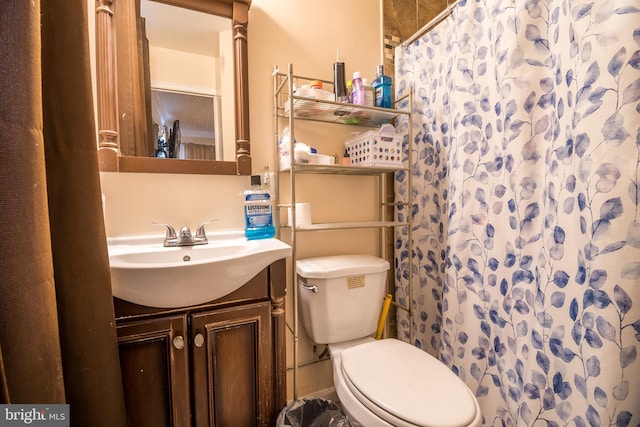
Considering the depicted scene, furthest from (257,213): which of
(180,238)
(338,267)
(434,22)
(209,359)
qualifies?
(434,22)

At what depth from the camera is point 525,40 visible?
90cm

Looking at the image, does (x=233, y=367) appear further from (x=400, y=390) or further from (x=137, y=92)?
(x=137, y=92)

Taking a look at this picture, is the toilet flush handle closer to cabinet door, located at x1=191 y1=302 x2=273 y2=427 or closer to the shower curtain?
cabinet door, located at x1=191 y1=302 x2=273 y2=427

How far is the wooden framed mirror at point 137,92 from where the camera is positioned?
99 cm

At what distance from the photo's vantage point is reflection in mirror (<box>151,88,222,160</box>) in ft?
3.56

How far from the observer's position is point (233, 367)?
0.86 m

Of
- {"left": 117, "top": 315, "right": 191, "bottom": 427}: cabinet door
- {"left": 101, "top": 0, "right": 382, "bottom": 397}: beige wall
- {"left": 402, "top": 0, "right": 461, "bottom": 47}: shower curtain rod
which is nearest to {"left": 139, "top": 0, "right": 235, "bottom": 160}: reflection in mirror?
{"left": 101, "top": 0, "right": 382, "bottom": 397}: beige wall

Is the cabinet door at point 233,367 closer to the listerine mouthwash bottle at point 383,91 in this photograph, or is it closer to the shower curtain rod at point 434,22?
the listerine mouthwash bottle at point 383,91

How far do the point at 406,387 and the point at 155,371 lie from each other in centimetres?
73

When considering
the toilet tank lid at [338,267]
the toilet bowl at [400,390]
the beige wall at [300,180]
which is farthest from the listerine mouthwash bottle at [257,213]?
the toilet bowl at [400,390]

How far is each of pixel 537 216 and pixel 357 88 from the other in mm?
872

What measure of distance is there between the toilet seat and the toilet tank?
0.15 meters

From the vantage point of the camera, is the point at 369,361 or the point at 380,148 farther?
the point at 380,148

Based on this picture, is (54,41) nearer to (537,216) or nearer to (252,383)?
(252,383)
